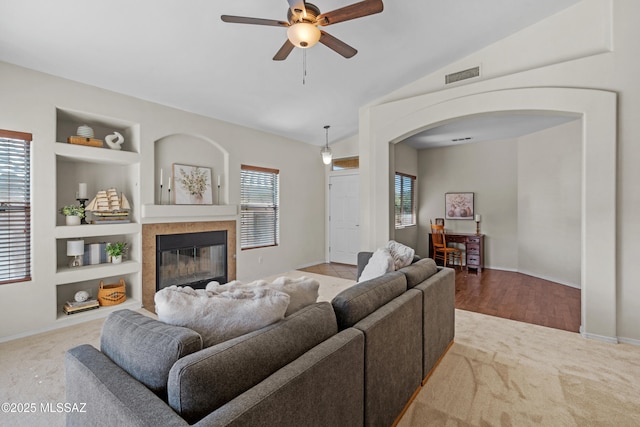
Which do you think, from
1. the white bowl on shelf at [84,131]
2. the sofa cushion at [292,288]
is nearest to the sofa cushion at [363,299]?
the sofa cushion at [292,288]

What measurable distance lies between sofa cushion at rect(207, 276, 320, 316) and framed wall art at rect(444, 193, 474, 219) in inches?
238

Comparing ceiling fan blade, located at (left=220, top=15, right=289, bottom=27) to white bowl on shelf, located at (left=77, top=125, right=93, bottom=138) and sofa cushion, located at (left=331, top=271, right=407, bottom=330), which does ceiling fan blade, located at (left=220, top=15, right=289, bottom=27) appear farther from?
white bowl on shelf, located at (left=77, top=125, right=93, bottom=138)

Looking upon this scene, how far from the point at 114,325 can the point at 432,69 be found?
15.1ft

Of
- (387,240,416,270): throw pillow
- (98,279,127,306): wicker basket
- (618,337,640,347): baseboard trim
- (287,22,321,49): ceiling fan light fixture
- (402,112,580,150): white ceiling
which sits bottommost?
(618,337,640,347): baseboard trim

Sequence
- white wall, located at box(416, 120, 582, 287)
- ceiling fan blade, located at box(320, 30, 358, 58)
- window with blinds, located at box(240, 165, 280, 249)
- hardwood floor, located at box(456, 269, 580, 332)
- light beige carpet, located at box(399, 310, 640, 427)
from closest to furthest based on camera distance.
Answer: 1. light beige carpet, located at box(399, 310, 640, 427)
2. ceiling fan blade, located at box(320, 30, 358, 58)
3. hardwood floor, located at box(456, 269, 580, 332)
4. white wall, located at box(416, 120, 582, 287)
5. window with blinds, located at box(240, 165, 280, 249)

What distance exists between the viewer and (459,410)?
6.51 ft

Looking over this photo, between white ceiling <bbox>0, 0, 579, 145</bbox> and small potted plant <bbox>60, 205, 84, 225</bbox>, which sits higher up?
white ceiling <bbox>0, 0, 579, 145</bbox>

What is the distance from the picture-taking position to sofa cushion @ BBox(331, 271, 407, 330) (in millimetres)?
1648

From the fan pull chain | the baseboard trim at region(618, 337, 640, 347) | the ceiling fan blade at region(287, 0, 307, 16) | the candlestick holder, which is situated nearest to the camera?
the ceiling fan blade at region(287, 0, 307, 16)

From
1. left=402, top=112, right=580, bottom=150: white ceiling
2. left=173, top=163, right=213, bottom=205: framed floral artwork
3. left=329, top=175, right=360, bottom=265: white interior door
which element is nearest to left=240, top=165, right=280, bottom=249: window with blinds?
left=173, top=163, right=213, bottom=205: framed floral artwork

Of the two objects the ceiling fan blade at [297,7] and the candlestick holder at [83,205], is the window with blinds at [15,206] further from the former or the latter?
the ceiling fan blade at [297,7]

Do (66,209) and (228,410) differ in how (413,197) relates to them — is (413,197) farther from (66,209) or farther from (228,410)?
(228,410)

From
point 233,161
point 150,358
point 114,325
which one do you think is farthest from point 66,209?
point 150,358

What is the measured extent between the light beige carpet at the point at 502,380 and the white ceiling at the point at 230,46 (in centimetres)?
292
